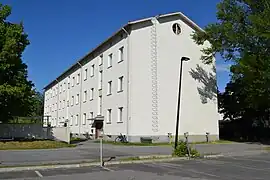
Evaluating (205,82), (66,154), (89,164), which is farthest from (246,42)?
(89,164)

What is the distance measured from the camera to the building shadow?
33656 mm

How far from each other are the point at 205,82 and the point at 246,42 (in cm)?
647

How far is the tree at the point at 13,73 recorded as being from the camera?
79.5 feet

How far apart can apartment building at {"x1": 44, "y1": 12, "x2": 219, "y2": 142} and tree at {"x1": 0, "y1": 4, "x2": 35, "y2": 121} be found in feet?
28.8

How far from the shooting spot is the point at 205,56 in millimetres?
33281

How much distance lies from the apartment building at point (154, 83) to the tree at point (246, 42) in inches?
93.0

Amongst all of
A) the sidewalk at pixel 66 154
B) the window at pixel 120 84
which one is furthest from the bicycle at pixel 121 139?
the sidewalk at pixel 66 154

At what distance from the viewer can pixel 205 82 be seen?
34.3m

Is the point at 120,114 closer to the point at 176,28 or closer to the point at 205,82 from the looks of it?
the point at 205,82

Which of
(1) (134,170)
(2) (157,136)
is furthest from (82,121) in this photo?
(1) (134,170)

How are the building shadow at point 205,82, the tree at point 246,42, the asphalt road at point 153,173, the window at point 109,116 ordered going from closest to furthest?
the asphalt road at point 153,173, the tree at point 246,42, the building shadow at point 205,82, the window at point 109,116

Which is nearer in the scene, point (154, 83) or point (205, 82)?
point (154, 83)

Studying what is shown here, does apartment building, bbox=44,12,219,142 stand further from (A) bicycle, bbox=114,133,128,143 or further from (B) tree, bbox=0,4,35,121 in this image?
(B) tree, bbox=0,4,35,121

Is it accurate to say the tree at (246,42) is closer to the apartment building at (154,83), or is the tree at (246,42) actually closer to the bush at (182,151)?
the apartment building at (154,83)
